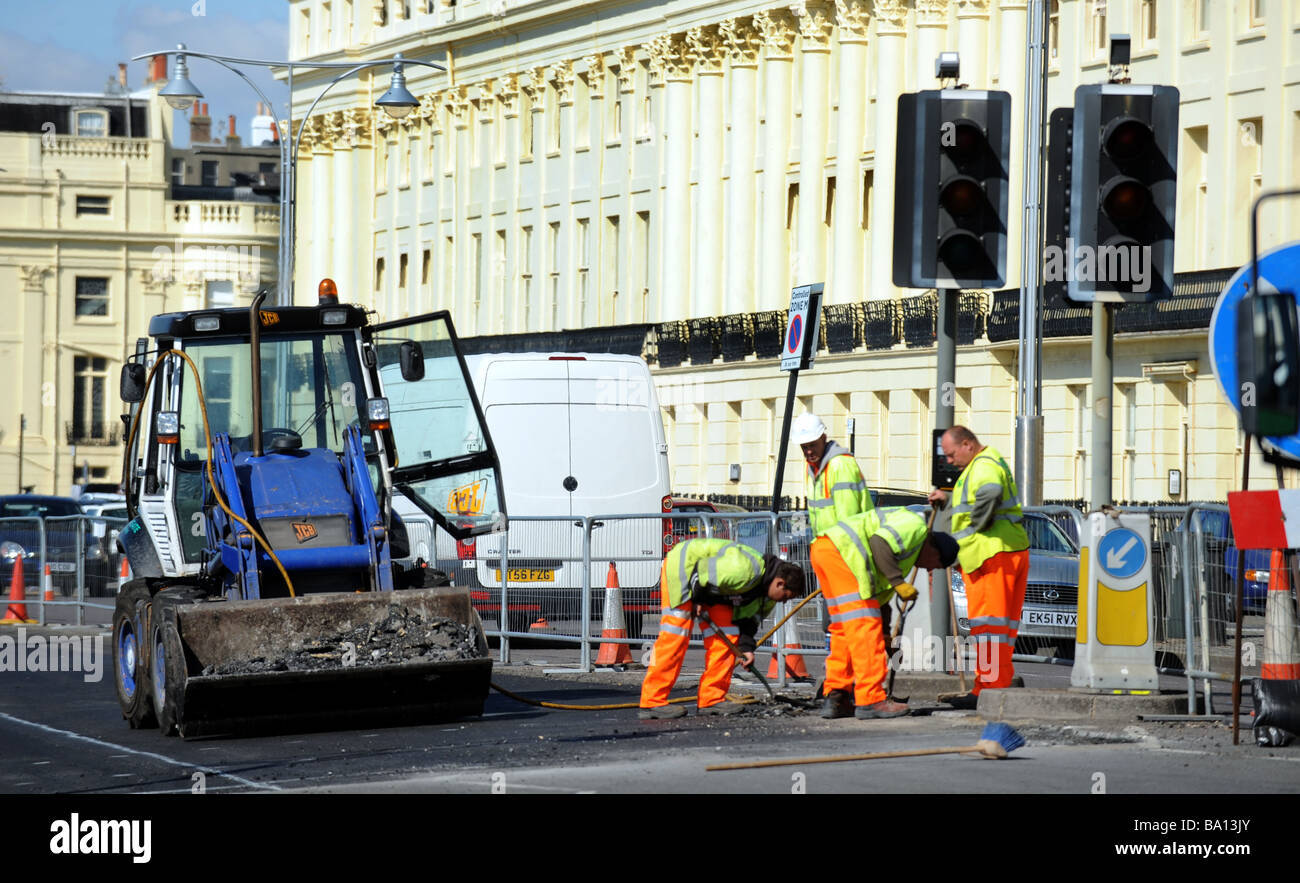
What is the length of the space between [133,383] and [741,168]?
134 feet

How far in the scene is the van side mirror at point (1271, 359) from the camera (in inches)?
329

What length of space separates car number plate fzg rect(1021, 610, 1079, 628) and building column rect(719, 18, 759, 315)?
38695mm

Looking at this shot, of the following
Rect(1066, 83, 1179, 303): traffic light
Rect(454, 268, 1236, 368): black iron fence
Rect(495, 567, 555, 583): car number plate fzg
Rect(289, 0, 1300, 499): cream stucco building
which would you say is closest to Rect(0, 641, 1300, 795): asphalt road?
Rect(1066, 83, 1179, 303): traffic light

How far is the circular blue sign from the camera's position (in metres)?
20.0

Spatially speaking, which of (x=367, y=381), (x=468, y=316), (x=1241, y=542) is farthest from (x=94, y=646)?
(x=468, y=316)

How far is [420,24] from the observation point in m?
72.1

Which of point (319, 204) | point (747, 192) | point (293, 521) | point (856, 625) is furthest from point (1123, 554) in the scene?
point (319, 204)

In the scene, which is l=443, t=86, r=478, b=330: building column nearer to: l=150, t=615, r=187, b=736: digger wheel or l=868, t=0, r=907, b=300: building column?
l=868, t=0, r=907, b=300: building column

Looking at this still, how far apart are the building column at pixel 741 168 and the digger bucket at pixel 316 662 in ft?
135

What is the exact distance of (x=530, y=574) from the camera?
22.1m

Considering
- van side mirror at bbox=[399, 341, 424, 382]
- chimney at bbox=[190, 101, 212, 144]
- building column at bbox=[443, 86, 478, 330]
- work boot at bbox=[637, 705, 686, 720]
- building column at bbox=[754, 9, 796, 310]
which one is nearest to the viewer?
work boot at bbox=[637, 705, 686, 720]

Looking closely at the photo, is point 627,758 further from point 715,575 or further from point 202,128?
point 202,128

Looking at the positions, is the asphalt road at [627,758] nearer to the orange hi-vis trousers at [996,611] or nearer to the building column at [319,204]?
the orange hi-vis trousers at [996,611]
